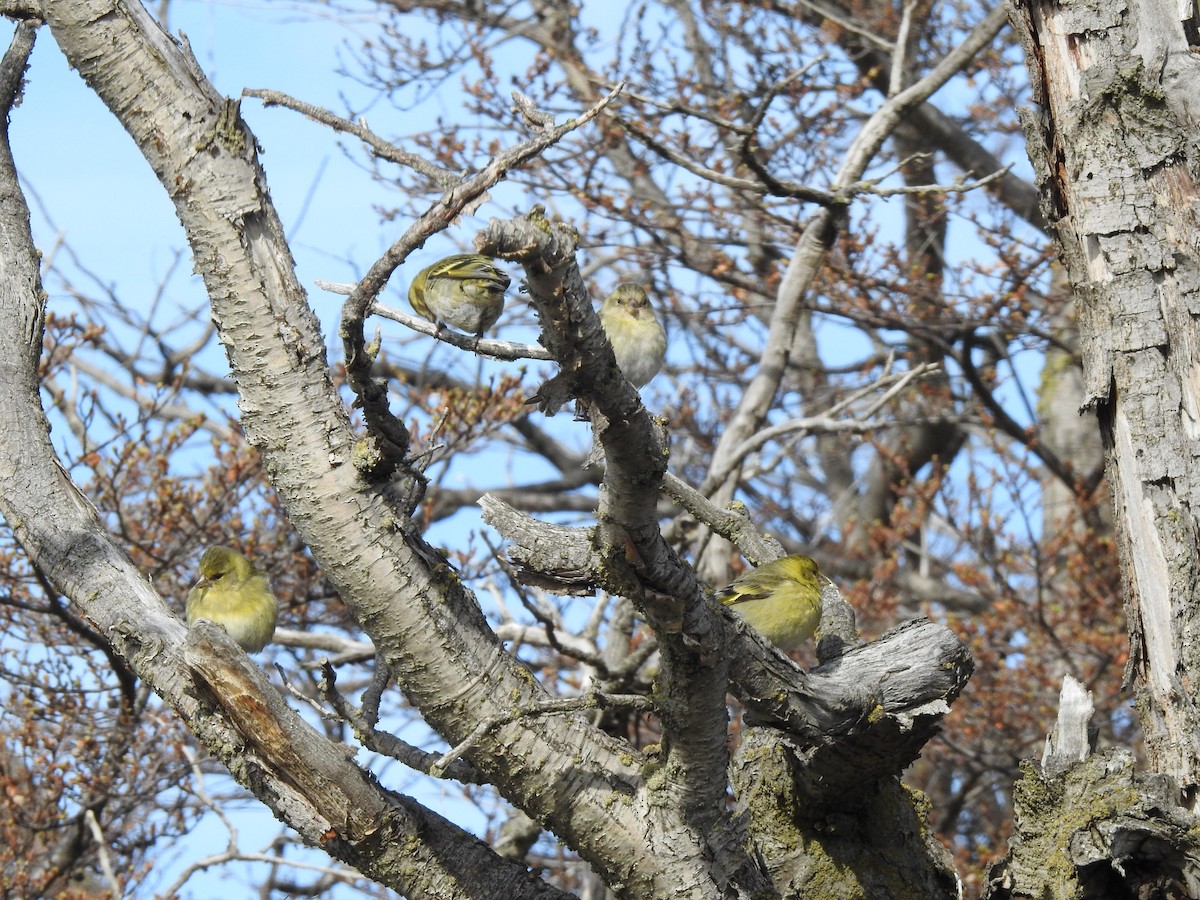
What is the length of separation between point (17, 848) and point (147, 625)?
361cm

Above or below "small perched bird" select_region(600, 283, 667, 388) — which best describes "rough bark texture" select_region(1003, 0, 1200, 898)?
below

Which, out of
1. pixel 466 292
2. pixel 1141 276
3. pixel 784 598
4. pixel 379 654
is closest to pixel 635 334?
pixel 466 292

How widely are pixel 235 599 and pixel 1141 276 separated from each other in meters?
4.17

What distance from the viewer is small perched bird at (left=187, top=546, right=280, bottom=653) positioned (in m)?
6.00

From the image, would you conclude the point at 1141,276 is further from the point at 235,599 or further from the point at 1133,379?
the point at 235,599

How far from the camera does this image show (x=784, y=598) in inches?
223

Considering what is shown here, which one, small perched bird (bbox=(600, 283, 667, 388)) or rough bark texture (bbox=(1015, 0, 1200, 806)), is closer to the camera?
rough bark texture (bbox=(1015, 0, 1200, 806))

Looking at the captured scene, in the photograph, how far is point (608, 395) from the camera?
101 inches

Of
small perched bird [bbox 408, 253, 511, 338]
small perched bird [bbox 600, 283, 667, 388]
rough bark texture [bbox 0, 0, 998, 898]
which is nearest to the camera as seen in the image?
rough bark texture [bbox 0, 0, 998, 898]

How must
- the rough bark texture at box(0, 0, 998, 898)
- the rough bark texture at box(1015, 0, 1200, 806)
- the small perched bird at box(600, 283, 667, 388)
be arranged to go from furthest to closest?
the small perched bird at box(600, 283, 667, 388) < the rough bark texture at box(1015, 0, 1200, 806) < the rough bark texture at box(0, 0, 998, 898)

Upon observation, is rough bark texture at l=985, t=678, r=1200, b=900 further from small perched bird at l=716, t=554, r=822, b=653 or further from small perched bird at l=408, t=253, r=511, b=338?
small perched bird at l=408, t=253, r=511, b=338

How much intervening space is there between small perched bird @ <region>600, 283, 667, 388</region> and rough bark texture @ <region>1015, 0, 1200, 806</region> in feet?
8.17

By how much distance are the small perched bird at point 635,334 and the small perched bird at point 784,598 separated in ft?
4.61

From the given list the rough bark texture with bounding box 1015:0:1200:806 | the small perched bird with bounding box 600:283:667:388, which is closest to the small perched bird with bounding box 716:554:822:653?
the small perched bird with bounding box 600:283:667:388
